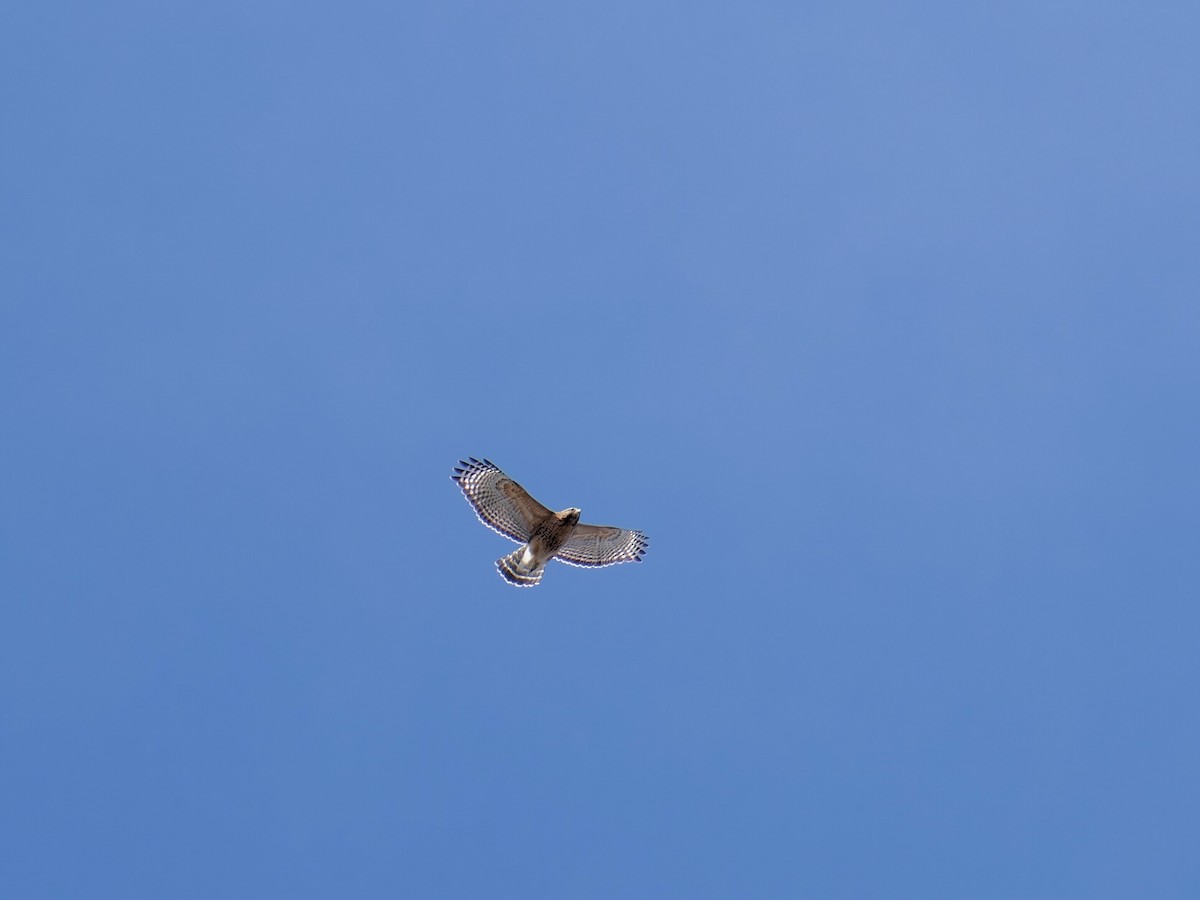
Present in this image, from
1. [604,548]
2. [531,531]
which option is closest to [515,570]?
[531,531]

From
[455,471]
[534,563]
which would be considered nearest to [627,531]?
[534,563]

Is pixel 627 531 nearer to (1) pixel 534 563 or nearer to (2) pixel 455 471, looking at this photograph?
(1) pixel 534 563

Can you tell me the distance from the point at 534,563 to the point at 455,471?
1.86 metres

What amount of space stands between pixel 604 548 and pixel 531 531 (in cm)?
130

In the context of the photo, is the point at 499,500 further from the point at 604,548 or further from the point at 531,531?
the point at 604,548

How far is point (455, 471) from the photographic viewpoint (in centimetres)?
1816

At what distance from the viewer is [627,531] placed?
62.1ft

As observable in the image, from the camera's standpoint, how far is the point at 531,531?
18438 mm

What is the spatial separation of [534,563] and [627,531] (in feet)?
4.96

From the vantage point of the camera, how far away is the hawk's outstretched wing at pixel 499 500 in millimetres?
17953

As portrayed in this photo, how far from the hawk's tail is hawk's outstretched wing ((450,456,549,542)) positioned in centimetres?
30

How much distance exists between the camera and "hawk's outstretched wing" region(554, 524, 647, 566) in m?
18.9

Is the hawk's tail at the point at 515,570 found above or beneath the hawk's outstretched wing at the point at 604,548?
beneath

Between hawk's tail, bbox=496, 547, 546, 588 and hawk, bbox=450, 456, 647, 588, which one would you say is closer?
hawk, bbox=450, 456, 647, 588
